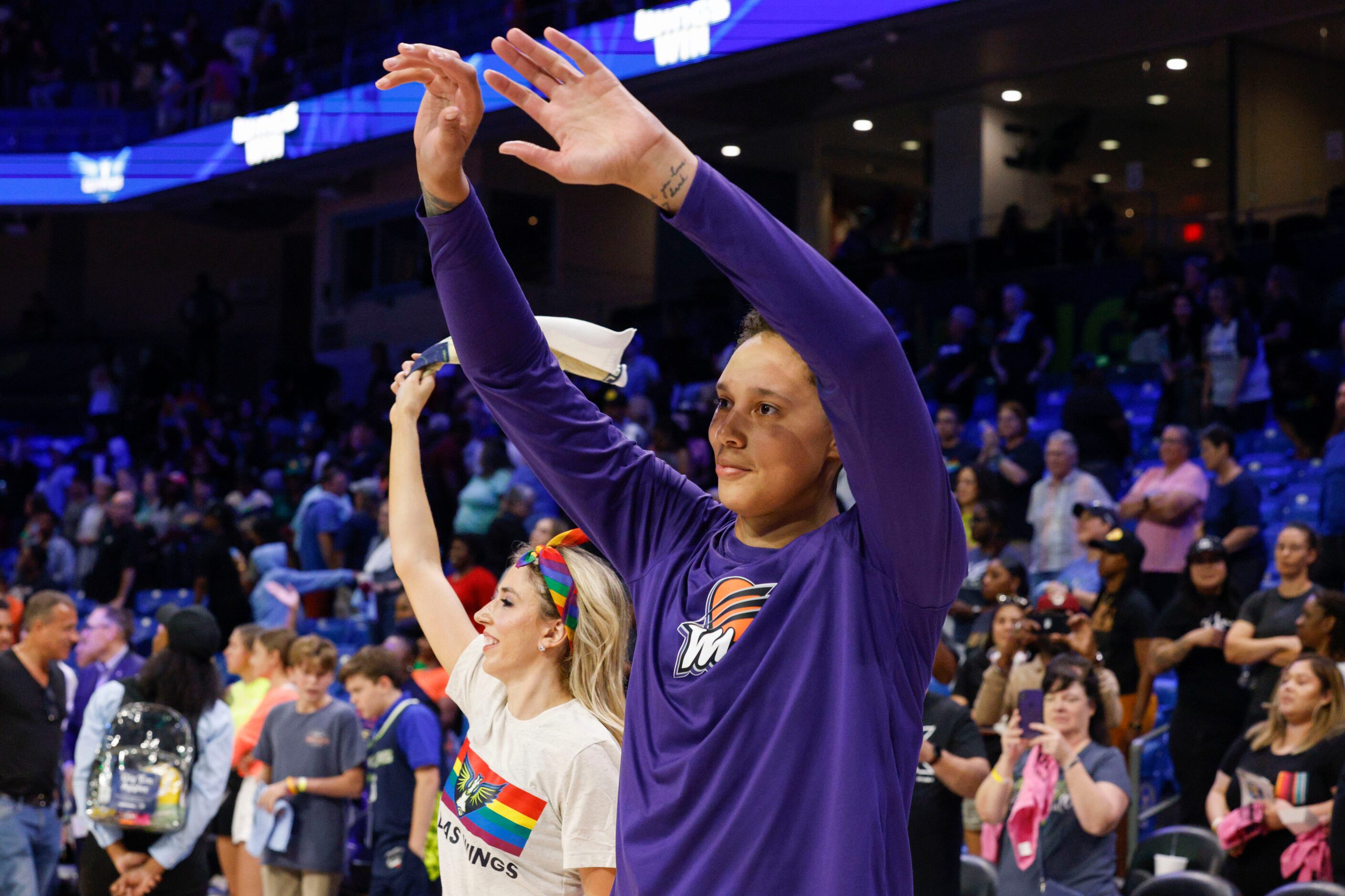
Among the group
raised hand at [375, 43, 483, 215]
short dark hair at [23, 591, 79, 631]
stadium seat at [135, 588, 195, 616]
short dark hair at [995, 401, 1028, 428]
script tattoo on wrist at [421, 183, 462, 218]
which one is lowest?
stadium seat at [135, 588, 195, 616]

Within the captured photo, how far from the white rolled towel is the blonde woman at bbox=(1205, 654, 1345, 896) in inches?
140

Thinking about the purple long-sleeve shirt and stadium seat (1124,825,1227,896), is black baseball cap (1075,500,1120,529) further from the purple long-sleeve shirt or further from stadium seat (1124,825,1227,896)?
the purple long-sleeve shirt

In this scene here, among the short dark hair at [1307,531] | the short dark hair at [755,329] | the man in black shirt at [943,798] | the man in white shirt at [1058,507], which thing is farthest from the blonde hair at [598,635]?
the man in white shirt at [1058,507]

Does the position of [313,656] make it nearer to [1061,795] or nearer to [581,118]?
[1061,795]

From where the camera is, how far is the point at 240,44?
18.5 m

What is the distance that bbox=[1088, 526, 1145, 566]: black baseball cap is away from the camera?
6.52 meters

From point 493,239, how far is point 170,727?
171 inches

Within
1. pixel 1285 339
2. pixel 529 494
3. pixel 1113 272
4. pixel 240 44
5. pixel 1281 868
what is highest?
pixel 240 44

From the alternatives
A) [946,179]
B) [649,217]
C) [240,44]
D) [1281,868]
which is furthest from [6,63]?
[1281,868]

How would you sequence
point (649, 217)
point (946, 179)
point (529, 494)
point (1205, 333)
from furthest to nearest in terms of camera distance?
1. point (649, 217)
2. point (946, 179)
3. point (1205, 333)
4. point (529, 494)

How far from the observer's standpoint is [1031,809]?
4.80m

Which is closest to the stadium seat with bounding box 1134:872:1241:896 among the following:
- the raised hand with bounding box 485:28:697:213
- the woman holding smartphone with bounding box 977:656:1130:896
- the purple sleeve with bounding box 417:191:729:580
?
the woman holding smartphone with bounding box 977:656:1130:896

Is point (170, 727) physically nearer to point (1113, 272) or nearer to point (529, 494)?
point (529, 494)

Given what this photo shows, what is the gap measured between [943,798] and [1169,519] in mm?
3199
